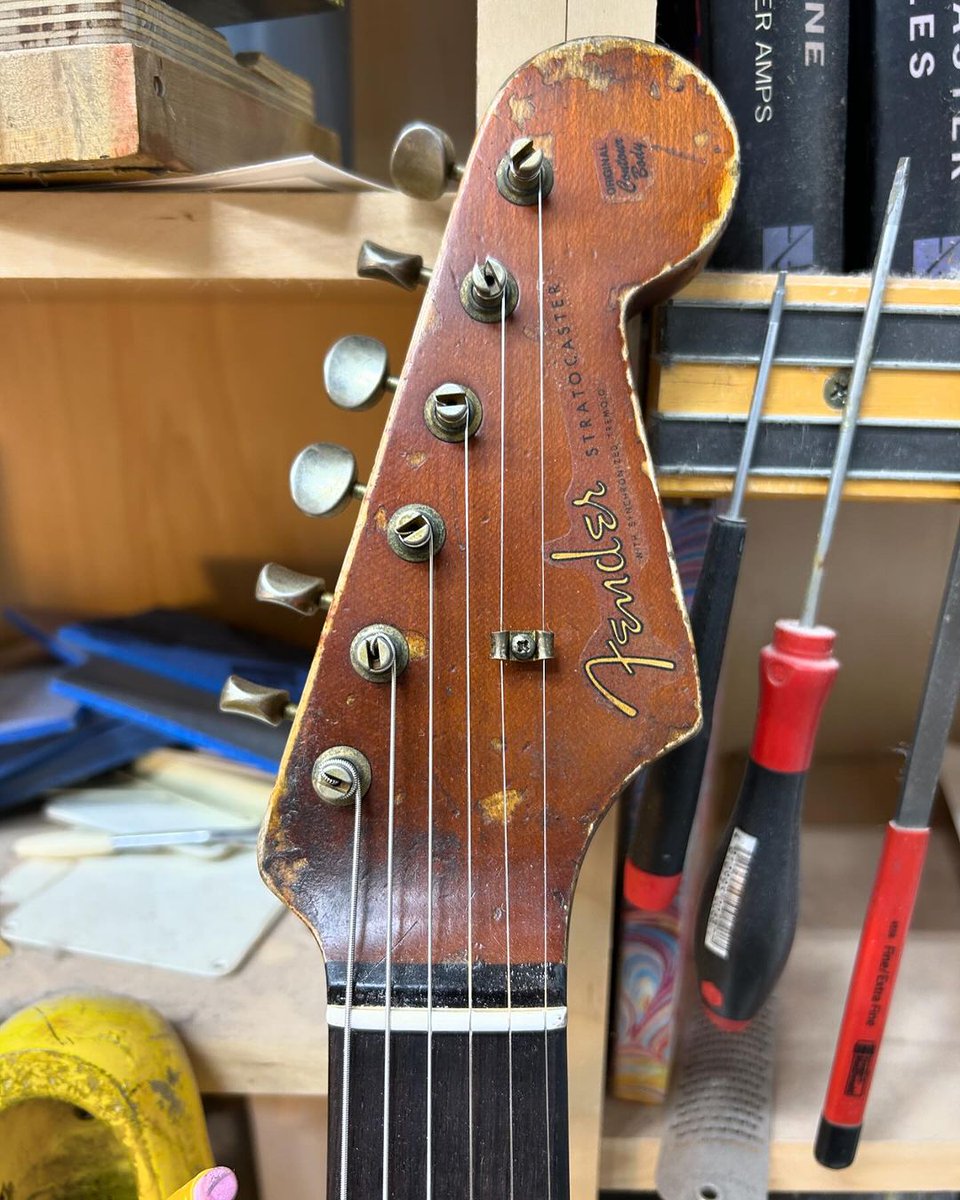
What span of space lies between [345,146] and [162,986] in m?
0.71

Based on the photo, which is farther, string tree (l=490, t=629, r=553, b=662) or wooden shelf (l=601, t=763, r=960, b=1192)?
wooden shelf (l=601, t=763, r=960, b=1192)

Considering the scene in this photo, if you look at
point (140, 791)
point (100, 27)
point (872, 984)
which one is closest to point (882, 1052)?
point (872, 984)

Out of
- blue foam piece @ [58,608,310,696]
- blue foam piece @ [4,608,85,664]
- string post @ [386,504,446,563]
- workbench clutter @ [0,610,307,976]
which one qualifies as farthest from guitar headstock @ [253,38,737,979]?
blue foam piece @ [4,608,85,664]

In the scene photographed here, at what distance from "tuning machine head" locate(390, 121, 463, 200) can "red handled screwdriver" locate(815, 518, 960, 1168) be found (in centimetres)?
29

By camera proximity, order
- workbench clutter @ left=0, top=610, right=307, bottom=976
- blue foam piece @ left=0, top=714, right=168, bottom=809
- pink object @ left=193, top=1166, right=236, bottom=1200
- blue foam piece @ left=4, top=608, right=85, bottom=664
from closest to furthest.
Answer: pink object @ left=193, top=1166, right=236, bottom=1200
workbench clutter @ left=0, top=610, right=307, bottom=976
blue foam piece @ left=0, top=714, right=168, bottom=809
blue foam piece @ left=4, top=608, right=85, bottom=664

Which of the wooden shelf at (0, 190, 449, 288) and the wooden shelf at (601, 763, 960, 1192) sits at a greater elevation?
the wooden shelf at (0, 190, 449, 288)

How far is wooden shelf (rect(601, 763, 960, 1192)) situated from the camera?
1.54 feet

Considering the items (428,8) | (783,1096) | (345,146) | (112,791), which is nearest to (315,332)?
(345,146)

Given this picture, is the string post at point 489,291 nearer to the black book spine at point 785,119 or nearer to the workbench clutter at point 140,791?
the black book spine at point 785,119

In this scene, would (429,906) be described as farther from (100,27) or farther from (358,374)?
(100,27)

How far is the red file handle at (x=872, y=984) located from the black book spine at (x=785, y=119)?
11.8 inches

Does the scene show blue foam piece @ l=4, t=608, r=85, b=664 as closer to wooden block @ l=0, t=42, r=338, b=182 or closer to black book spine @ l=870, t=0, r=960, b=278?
wooden block @ l=0, t=42, r=338, b=182

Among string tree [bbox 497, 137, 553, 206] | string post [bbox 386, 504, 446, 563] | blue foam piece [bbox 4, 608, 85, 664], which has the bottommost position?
blue foam piece [bbox 4, 608, 85, 664]

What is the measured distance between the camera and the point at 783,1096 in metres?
0.50
